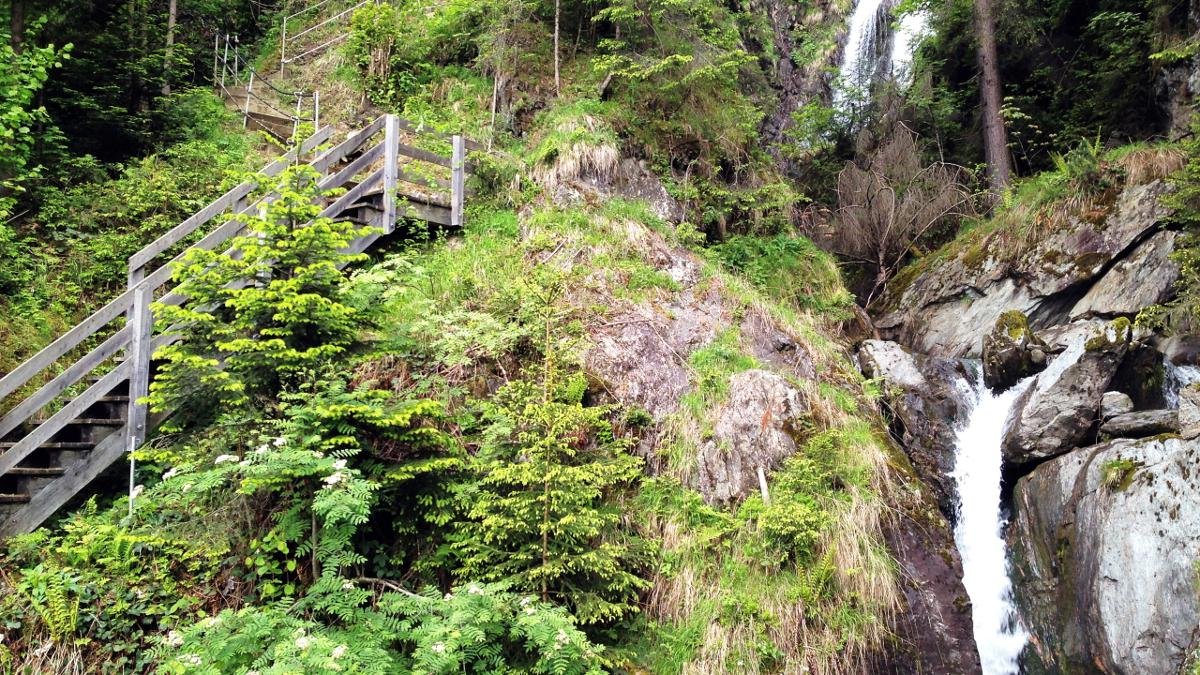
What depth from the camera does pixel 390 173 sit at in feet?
28.5

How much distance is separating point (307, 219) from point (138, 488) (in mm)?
2600

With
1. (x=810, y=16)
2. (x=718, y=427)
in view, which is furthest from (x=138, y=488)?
(x=810, y=16)

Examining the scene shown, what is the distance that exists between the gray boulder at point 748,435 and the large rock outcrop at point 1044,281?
4.99 meters

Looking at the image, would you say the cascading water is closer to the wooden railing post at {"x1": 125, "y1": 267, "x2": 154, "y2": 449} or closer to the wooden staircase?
the wooden railing post at {"x1": 125, "y1": 267, "x2": 154, "y2": 449}

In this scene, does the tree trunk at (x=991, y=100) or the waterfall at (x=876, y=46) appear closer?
the tree trunk at (x=991, y=100)

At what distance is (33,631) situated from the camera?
496 cm

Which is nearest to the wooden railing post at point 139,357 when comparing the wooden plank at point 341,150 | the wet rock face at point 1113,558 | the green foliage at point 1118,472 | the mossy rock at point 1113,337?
the wooden plank at point 341,150

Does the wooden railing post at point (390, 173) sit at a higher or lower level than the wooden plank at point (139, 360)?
higher

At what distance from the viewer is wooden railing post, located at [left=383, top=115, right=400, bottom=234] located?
8.67m

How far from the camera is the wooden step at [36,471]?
5960 millimetres

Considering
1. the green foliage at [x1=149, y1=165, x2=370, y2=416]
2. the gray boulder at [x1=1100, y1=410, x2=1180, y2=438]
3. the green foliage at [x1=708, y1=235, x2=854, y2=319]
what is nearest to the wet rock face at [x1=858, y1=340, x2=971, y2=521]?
the green foliage at [x1=708, y1=235, x2=854, y2=319]

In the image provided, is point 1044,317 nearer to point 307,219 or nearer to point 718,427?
point 718,427

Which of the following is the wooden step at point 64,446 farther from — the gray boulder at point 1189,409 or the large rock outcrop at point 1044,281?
the large rock outcrop at point 1044,281

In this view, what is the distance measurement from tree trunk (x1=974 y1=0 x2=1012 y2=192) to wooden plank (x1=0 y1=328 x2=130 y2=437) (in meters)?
13.9
